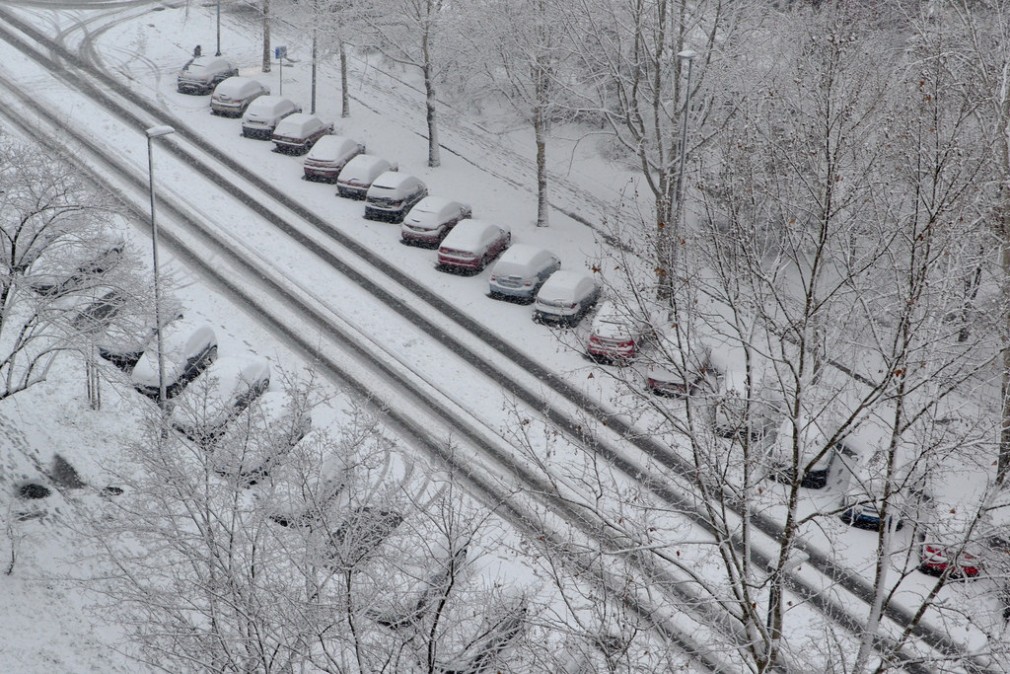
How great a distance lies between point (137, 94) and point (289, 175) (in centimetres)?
779

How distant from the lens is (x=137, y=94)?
3919cm

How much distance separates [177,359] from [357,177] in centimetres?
1094

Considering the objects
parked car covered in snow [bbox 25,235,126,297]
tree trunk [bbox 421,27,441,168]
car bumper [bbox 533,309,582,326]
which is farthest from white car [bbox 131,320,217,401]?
tree trunk [bbox 421,27,441,168]

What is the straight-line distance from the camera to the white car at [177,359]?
81.7ft

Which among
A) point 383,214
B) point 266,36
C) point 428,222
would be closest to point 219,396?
point 428,222

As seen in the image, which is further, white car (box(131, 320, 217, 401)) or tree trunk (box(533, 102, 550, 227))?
tree trunk (box(533, 102, 550, 227))

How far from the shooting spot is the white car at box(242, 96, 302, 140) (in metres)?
37.4

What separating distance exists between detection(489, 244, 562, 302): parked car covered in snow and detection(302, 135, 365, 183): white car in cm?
767

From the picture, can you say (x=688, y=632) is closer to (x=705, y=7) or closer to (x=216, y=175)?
(x=705, y=7)

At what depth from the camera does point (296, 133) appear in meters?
36.4

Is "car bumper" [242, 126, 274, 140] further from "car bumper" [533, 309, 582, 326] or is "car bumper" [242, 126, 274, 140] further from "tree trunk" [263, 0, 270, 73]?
"car bumper" [533, 309, 582, 326]

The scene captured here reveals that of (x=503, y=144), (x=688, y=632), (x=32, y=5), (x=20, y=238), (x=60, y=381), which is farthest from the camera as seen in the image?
(x=32, y=5)

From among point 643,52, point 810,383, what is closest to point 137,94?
point 643,52

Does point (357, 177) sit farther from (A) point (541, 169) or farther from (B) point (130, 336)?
(B) point (130, 336)
